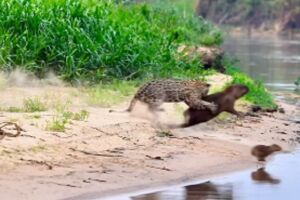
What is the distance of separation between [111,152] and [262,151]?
2174mm

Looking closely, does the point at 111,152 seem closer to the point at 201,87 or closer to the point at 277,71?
the point at 201,87

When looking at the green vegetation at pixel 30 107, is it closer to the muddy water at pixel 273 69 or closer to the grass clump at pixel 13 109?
the grass clump at pixel 13 109

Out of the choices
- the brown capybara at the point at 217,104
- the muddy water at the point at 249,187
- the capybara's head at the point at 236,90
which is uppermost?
the capybara's head at the point at 236,90

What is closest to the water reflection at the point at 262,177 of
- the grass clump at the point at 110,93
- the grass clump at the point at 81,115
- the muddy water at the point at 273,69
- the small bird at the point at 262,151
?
the small bird at the point at 262,151

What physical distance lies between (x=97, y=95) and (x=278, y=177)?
486 cm

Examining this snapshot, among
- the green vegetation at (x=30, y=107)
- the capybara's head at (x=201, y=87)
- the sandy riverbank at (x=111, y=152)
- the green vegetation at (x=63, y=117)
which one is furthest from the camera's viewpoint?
the capybara's head at (x=201, y=87)

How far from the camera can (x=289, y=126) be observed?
600 inches

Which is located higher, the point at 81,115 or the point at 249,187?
the point at 81,115

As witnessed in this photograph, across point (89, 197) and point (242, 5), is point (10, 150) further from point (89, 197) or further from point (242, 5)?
point (242, 5)

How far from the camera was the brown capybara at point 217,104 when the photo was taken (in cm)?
1316

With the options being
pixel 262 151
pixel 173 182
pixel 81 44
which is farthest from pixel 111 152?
pixel 81 44

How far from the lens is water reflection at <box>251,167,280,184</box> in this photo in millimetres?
10445

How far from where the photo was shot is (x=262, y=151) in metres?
12.0

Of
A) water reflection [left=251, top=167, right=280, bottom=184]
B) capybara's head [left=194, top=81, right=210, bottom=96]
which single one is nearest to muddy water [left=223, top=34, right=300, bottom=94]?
capybara's head [left=194, top=81, right=210, bottom=96]
